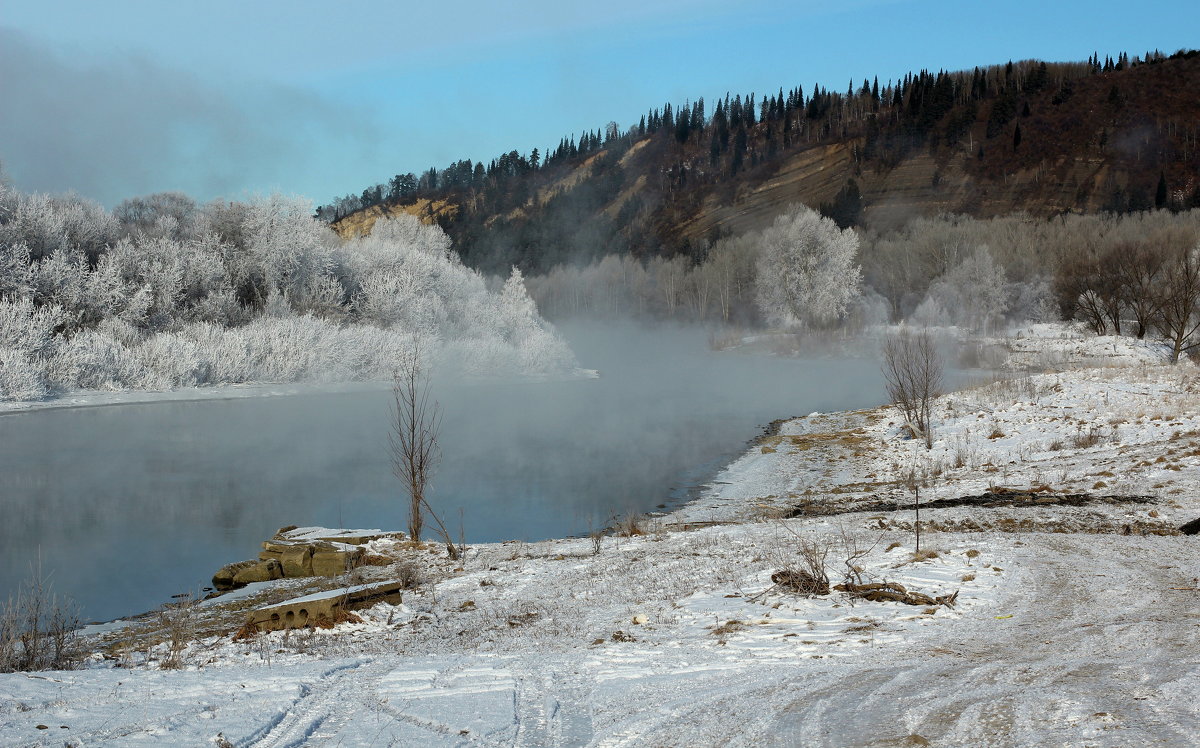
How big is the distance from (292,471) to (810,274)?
180 ft

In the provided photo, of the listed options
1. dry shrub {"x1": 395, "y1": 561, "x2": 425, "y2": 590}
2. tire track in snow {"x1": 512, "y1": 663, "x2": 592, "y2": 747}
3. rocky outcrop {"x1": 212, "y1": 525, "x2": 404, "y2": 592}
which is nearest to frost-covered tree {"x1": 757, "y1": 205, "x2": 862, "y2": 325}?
rocky outcrop {"x1": 212, "y1": 525, "x2": 404, "y2": 592}

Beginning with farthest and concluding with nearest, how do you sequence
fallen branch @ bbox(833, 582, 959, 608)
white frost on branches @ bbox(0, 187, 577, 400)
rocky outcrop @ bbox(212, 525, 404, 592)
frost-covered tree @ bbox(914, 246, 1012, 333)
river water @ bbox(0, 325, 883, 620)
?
frost-covered tree @ bbox(914, 246, 1012, 333) → white frost on branches @ bbox(0, 187, 577, 400) → river water @ bbox(0, 325, 883, 620) → rocky outcrop @ bbox(212, 525, 404, 592) → fallen branch @ bbox(833, 582, 959, 608)

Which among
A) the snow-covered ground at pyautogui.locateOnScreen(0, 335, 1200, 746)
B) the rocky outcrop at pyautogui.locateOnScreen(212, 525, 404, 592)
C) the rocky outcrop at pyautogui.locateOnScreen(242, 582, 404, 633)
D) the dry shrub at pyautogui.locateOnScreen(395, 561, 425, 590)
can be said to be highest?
the snow-covered ground at pyautogui.locateOnScreen(0, 335, 1200, 746)

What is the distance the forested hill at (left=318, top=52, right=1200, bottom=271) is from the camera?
117188 millimetres

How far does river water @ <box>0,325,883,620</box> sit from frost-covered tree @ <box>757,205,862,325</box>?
92.9 feet

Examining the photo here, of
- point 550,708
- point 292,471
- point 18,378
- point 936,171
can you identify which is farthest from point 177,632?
point 936,171

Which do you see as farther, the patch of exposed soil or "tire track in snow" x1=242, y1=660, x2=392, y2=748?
the patch of exposed soil

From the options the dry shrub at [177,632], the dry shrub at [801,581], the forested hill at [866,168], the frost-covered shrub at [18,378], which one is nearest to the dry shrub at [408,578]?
the dry shrub at [177,632]

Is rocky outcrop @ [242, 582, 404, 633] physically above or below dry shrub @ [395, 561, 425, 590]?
above

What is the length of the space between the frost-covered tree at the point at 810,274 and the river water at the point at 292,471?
1115 inches

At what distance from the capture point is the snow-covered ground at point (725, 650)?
4.70m

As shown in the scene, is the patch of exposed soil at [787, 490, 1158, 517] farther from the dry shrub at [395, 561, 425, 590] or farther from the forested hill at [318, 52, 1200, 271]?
the forested hill at [318, 52, 1200, 271]

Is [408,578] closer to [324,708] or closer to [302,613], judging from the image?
[302,613]

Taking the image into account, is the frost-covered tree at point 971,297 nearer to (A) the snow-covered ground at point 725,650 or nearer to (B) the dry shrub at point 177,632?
(A) the snow-covered ground at point 725,650
